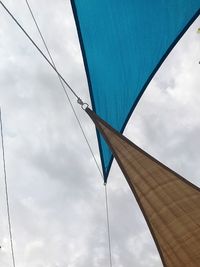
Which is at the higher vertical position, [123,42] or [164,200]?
[123,42]

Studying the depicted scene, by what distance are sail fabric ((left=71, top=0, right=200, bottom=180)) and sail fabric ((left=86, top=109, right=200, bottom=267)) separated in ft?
10.2

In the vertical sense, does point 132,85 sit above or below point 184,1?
above

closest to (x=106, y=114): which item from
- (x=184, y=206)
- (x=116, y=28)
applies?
(x=116, y=28)

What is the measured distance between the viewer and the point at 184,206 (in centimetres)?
785

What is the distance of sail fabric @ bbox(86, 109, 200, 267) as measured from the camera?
784 cm

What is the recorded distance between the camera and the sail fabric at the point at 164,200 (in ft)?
25.7

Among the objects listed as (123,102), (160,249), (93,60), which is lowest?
(160,249)

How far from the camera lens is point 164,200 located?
800 cm

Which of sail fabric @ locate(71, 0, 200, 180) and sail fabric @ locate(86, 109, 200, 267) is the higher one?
sail fabric @ locate(71, 0, 200, 180)

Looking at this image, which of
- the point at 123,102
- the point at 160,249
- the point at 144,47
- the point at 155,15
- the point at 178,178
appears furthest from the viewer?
the point at 123,102

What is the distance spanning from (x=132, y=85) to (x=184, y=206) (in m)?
4.54

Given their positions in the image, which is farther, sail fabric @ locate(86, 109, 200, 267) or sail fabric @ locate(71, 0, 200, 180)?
sail fabric @ locate(71, 0, 200, 180)

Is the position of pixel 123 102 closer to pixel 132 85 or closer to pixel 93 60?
pixel 132 85

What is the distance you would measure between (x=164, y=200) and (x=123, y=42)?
463 cm
